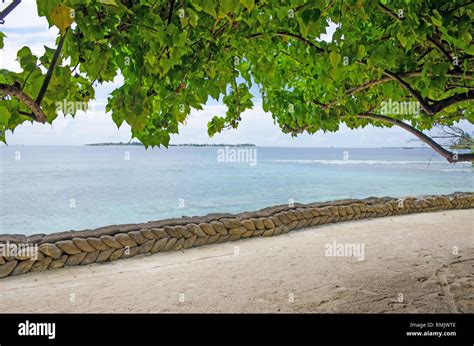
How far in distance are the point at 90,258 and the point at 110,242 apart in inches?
13.9

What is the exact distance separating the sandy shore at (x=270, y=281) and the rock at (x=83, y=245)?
0.86 feet

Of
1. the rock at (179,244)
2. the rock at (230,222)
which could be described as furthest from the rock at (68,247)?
the rock at (230,222)

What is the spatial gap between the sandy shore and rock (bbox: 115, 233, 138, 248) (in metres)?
0.26

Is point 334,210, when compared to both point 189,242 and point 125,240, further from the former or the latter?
point 125,240

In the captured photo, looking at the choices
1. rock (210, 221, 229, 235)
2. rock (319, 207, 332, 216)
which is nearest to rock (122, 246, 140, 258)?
rock (210, 221, 229, 235)

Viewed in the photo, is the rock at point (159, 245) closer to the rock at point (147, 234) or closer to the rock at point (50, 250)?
the rock at point (147, 234)

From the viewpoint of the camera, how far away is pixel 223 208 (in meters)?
19.1

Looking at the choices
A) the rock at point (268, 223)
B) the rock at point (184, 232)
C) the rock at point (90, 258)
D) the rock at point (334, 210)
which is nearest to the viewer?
the rock at point (90, 258)

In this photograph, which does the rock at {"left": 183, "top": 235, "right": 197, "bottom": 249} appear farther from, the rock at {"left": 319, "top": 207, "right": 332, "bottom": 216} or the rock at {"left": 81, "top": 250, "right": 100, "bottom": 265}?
the rock at {"left": 319, "top": 207, "right": 332, "bottom": 216}

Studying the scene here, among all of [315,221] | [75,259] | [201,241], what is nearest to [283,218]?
[315,221]

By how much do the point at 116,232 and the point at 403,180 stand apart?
1234 inches

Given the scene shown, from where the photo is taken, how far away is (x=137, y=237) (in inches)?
234

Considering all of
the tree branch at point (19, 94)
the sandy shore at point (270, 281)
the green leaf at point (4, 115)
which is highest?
the tree branch at point (19, 94)

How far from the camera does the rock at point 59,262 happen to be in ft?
17.3
